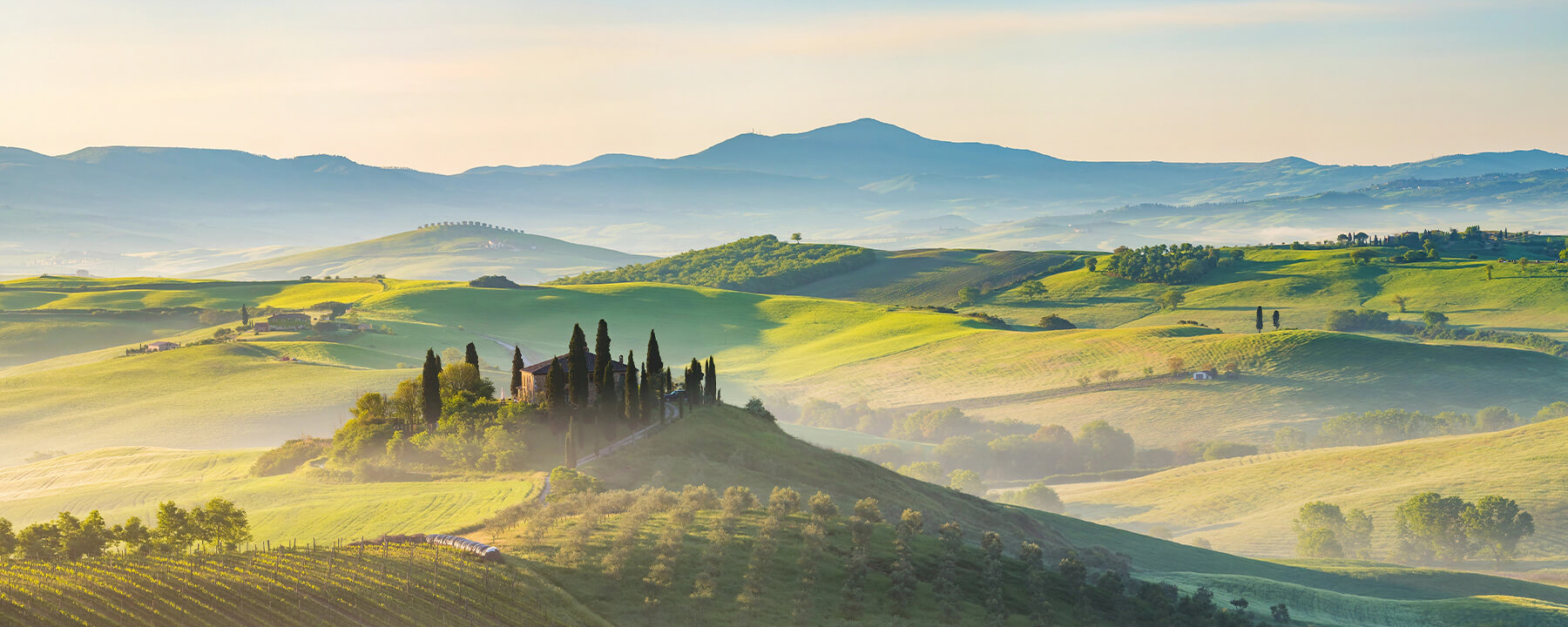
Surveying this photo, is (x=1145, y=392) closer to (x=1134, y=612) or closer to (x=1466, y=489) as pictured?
(x=1466, y=489)

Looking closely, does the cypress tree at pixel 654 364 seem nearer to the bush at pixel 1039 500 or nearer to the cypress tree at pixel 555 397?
the cypress tree at pixel 555 397

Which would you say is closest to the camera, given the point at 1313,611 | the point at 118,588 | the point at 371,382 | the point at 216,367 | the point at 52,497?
the point at 118,588

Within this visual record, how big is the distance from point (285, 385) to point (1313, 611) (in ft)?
407

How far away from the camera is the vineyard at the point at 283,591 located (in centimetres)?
4084

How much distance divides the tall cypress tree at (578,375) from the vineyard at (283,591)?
83.8 ft

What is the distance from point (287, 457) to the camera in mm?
83562

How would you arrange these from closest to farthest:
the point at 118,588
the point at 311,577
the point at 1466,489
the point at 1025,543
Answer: the point at 118,588 → the point at 311,577 → the point at 1025,543 → the point at 1466,489

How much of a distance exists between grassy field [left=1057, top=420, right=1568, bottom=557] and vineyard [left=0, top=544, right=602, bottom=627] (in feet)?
261

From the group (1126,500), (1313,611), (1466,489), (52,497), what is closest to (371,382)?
(52,497)

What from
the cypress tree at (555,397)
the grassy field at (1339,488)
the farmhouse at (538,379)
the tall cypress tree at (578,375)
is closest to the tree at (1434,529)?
the grassy field at (1339,488)

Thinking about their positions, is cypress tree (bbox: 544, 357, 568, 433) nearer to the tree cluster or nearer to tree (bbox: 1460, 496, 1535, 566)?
the tree cluster

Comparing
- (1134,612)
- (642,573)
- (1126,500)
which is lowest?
(1126,500)


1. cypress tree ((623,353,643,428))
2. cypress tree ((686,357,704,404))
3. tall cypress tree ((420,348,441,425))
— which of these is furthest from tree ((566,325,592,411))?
cypress tree ((686,357,704,404))

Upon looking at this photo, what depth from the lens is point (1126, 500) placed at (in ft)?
419
